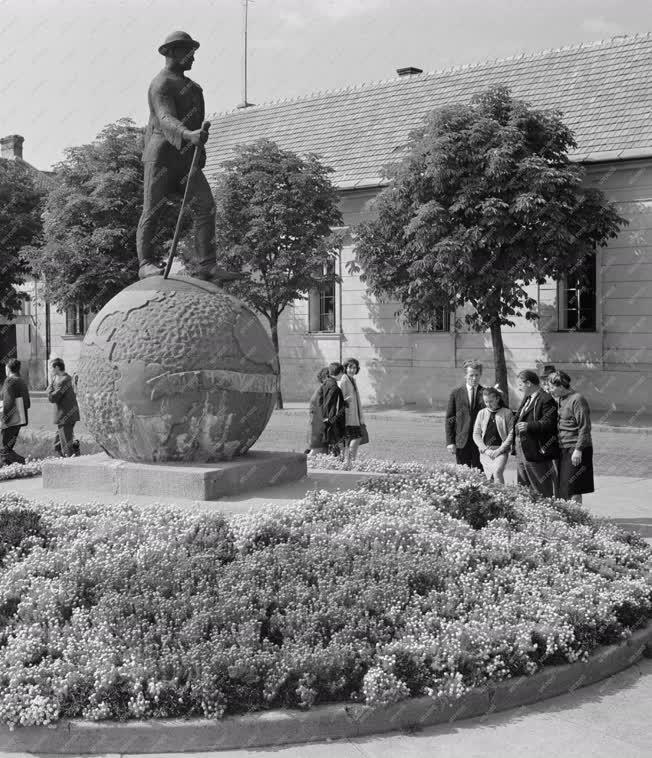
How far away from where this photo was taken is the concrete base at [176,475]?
835cm

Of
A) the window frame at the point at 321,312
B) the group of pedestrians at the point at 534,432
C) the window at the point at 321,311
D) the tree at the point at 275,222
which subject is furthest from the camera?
the window at the point at 321,311

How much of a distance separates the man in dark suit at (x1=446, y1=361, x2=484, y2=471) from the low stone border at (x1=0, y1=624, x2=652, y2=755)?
578 cm

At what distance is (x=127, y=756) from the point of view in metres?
4.86

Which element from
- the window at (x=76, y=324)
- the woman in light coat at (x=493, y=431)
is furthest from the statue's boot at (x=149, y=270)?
the window at (x=76, y=324)

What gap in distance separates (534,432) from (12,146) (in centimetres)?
4287

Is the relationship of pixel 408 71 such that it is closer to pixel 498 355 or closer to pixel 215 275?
pixel 498 355

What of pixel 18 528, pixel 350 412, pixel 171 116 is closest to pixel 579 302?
pixel 350 412

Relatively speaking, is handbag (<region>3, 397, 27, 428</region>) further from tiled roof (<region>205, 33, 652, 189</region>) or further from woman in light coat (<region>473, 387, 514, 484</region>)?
tiled roof (<region>205, 33, 652, 189</region>)

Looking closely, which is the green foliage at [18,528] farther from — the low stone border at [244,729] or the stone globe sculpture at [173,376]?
the low stone border at [244,729]

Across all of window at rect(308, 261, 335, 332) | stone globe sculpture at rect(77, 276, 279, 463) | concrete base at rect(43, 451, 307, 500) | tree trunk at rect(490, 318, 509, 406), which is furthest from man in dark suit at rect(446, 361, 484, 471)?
window at rect(308, 261, 335, 332)

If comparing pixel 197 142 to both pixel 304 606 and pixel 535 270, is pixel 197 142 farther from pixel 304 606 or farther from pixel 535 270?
pixel 535 270

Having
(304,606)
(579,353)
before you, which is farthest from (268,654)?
(579,353)

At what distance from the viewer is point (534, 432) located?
32.9 feet

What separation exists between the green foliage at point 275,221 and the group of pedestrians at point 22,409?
11374 millimetres
